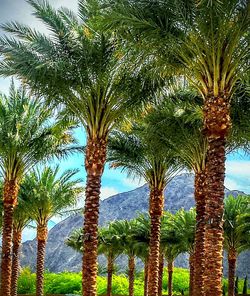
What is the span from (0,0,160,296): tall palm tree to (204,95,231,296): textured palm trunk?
4.21 m

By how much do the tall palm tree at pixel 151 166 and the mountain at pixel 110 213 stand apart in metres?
99.7

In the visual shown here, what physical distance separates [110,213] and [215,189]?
137 metres

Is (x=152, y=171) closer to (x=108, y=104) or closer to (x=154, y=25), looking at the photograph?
(x=108, y=104)

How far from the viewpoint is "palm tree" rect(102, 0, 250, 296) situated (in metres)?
13.7

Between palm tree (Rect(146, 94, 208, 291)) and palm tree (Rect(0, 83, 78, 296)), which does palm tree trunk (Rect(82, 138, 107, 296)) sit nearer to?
palm tree (Rect(146, 94, 208, 291))

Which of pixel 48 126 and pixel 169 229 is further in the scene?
pixel 169 229

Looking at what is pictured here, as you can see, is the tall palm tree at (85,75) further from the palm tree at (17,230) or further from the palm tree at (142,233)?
the palm tree at (142,233)

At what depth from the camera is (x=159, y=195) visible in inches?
1003

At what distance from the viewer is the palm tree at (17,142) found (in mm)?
23766

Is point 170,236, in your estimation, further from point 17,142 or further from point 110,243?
point 17,142

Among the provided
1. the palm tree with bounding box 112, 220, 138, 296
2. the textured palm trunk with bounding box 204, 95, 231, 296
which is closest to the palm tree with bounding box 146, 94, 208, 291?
the textured palm trunk with bounding box 204, 95, 231, 296

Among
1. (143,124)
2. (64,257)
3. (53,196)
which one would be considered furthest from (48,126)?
(64,257)

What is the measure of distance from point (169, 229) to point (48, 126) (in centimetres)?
1715

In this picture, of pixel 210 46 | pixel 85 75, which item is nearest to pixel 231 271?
pixel 85 75
